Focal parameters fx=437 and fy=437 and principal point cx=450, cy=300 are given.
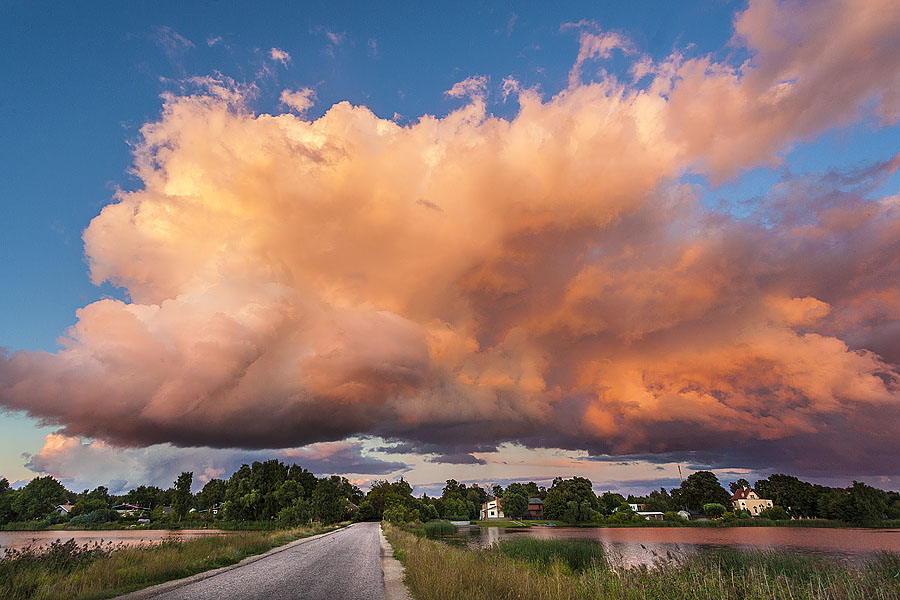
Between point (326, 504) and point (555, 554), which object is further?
point (326, 504)

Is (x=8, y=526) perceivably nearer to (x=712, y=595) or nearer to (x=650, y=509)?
(x=712, y=595)

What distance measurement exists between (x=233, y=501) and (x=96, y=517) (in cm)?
3598

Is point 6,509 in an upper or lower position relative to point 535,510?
upper

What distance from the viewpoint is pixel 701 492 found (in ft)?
419

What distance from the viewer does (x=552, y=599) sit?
34.7 feet

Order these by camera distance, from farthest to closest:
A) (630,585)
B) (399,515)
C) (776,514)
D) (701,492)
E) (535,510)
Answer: (535,510) → (701,492) → (776,514) → (399,515) → (630,585)

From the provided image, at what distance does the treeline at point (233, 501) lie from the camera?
92312 mm

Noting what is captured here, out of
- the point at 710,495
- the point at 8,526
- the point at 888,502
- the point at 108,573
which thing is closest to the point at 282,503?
the point at 8,526

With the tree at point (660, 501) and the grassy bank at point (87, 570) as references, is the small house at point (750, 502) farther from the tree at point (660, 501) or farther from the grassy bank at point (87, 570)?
the grassy bank at point (87, 570)

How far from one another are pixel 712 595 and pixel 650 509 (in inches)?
6256

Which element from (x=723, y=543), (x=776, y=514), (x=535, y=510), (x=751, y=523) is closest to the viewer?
(x=723, y=543)

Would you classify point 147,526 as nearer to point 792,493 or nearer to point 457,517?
point 457,517

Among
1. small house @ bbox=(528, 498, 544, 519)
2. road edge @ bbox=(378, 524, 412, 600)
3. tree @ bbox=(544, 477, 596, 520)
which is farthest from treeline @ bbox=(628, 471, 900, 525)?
road edge @ bbox=(378, 524, 412, 600)

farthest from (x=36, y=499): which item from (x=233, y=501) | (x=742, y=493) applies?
(x=742, y=493)
